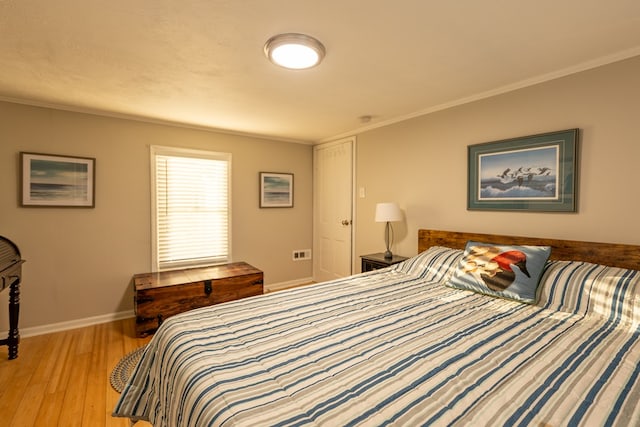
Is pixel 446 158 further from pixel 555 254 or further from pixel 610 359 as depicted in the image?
pixel 610 359

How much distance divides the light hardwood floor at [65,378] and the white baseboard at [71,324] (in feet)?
0.25

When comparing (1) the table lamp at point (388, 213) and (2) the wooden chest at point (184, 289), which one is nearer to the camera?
(2) the wooden chest at point (184, 289)

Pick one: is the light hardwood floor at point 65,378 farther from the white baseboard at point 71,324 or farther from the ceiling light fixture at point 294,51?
the ceiling light fixture at point 294,51

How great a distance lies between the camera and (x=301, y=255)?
474cm

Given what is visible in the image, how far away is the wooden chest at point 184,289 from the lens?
292 cm

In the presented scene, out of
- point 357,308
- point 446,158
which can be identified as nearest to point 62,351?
point 357,308

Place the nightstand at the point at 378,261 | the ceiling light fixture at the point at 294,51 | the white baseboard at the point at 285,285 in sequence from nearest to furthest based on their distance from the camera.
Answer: the ceiling light fixture at the point at 294,51
the nightstand at the point at 378,261
the white baseboard at the point at 285,285

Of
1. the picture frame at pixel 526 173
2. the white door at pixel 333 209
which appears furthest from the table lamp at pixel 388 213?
the white door at pixel 333 209

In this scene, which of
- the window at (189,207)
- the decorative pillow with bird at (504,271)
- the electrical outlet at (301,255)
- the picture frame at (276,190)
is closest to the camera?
the decorative pillow with bird at (504,271)

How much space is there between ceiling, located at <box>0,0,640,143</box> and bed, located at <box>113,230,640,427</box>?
1.38 metres

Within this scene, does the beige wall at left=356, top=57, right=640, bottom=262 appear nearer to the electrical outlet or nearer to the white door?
the white door

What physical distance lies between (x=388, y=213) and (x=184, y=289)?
88.2 inches

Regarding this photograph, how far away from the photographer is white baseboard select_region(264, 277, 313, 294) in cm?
441

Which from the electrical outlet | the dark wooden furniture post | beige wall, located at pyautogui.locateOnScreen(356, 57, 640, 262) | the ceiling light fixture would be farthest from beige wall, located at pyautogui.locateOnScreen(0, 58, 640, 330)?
the ceiling light fixture
